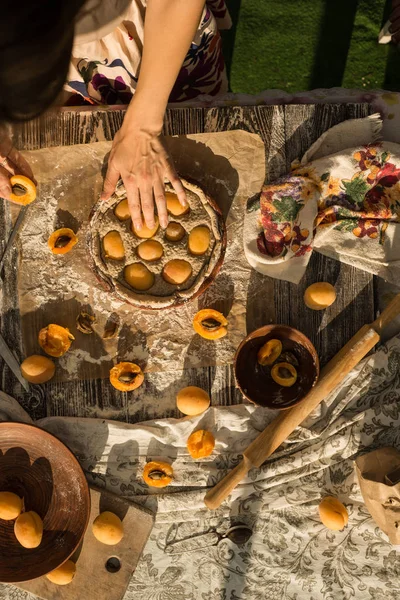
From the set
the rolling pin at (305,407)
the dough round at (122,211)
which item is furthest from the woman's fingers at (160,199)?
the rolling pin at (305,407)

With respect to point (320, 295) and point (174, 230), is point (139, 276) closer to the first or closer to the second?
point (174, 230)

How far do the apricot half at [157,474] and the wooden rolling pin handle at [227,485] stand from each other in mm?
128

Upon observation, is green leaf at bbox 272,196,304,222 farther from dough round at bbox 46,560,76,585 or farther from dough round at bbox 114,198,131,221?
dough round at bbox 46,560,76,585

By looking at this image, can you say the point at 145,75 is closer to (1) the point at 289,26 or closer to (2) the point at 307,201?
(2) the point at 307,201

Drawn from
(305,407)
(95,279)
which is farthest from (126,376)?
(305,407)

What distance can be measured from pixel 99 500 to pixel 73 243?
0.75 meters

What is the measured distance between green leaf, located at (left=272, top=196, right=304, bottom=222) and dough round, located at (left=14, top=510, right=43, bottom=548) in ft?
3.56

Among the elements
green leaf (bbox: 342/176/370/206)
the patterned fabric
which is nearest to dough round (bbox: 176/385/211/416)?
green leaf (bbox: 342/176/370/206)

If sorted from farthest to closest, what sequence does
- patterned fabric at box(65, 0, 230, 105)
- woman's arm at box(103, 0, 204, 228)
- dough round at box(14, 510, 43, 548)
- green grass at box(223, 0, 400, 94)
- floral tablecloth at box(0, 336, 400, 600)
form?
green grass at box(223, 0, 400, 94), floral tablecloth at box(0, 336, 400, 600), dough round at box(14, 510, 43, 548), patterned fabric at box(65, 0, 230, 105), woman's arm at box(103, 0, 204, 228)

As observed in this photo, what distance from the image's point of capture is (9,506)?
1493 millimetres

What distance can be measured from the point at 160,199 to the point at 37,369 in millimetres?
594

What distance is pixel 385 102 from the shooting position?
1.65 meters

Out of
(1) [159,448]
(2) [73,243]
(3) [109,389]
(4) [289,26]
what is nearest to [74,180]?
(2) [73,243]

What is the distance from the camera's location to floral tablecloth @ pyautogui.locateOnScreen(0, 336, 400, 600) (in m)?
1.60
